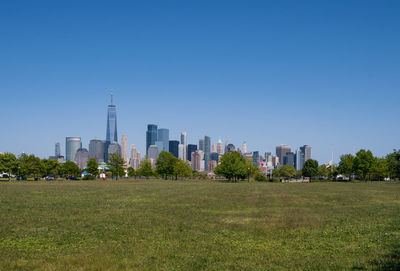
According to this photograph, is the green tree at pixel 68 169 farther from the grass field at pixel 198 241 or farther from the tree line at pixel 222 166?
the grass field at pixel 198 241

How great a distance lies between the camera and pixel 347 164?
456ft

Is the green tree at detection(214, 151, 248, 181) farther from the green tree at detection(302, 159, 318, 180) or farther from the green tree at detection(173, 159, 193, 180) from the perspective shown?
the green tree at detection(302, 159, 318, 180)

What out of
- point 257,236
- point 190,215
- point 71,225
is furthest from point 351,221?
point 71,225

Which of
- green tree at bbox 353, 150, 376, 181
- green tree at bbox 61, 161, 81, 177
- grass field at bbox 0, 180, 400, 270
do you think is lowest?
green tree at bbox 61, 161, 81, 177

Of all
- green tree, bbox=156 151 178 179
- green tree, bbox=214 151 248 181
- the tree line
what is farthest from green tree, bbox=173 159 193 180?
green tree, bbox=214 151 248 181

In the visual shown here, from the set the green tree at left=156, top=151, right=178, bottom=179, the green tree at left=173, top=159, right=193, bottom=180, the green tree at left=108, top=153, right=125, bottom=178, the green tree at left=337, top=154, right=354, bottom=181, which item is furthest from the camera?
the green tree at left=156, top=151, right=178, bottom=179

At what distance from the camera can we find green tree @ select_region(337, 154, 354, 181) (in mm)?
135087

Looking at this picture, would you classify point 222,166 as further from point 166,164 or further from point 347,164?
point 347,164

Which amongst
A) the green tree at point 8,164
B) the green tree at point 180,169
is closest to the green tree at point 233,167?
the green tree at point 180,169

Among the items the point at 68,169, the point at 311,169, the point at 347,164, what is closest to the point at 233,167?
the point at 347,164

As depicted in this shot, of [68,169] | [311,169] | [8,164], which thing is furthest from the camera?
[311,169]

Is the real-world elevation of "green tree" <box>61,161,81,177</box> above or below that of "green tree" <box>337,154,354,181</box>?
below

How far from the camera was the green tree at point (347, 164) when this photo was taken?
135 metres

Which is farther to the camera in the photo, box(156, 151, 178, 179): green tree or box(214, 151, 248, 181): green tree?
box(156, 151, 178, 179): green tree
